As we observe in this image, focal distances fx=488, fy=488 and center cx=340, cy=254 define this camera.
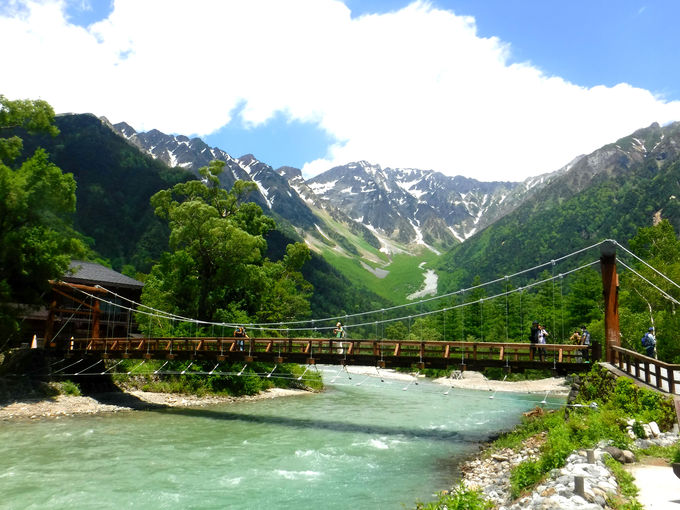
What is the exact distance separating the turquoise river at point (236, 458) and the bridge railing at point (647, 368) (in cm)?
599

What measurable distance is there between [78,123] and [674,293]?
553 feet

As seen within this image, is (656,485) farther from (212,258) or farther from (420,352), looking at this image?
(212,258)

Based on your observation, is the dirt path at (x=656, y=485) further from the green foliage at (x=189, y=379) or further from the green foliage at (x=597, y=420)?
the green foliage at (x=189, y=379)

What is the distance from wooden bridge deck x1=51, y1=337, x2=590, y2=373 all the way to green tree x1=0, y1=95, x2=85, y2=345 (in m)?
5.31

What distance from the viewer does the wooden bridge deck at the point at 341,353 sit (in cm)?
1950

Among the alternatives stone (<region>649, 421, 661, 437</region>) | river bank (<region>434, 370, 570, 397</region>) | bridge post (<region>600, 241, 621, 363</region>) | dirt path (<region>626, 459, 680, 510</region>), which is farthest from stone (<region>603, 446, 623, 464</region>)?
river bank (<region>434, 370, 570, 397</region>)

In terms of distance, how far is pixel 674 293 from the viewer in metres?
33.8

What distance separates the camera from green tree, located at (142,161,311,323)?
31.8 metres

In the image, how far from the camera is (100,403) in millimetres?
24922

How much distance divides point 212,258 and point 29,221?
11.4m

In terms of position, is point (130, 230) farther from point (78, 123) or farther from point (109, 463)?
point (109, 463)

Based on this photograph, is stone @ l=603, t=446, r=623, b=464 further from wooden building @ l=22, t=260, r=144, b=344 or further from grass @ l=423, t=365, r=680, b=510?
wooden building @ l=22, t=260, r=144, b=344

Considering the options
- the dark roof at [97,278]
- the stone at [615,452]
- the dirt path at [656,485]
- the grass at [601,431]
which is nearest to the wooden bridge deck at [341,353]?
the grass at [601,431]

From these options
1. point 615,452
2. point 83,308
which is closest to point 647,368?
point 615,452
